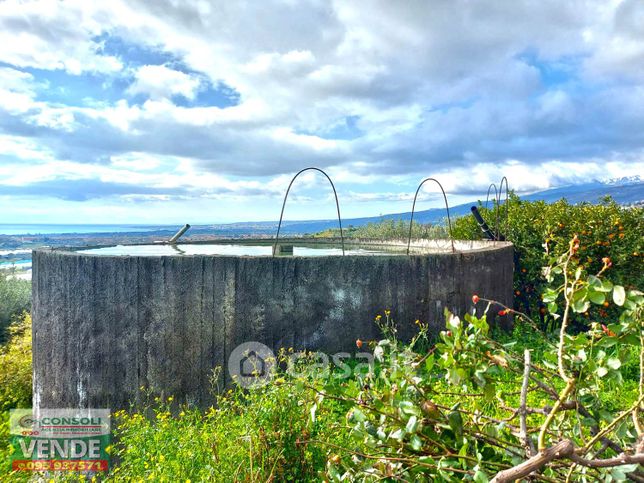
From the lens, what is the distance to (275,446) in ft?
9.68

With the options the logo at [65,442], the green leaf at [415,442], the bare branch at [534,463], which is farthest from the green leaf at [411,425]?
the logo at [65,442]

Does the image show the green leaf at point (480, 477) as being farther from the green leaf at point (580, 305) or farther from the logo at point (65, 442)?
the logo at point (65, 442)

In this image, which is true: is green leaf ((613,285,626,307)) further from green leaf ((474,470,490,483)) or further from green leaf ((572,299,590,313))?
green leaf ((474,470,490,483))

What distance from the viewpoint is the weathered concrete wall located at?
4.90 meters

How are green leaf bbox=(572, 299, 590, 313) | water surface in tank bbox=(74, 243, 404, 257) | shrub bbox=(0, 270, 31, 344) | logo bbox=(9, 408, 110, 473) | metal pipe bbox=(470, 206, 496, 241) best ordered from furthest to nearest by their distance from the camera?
shrub bbox=(0, 270, 31, 344)
metal pipe bbox=(470, 206, 496, 241)
water surface in tank bbox=(74, 243, 404, 257)
logo bbox=(9, 408, 110, 473)
green leaf bbox=(572, 299, 590, 313)

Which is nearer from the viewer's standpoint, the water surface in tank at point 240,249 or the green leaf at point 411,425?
the green leaf at point 411,425

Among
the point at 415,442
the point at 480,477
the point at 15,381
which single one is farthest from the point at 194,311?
the point at 15,381

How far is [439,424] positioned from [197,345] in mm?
3455

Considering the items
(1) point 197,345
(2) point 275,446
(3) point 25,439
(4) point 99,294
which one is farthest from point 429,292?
(3) point 25,439

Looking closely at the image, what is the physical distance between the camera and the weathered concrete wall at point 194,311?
4902 millimetres

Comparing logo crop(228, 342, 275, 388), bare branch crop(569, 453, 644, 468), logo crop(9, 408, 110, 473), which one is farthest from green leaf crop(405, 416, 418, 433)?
logo crop(9, 408, 110, 473)

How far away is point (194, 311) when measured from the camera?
4918mm

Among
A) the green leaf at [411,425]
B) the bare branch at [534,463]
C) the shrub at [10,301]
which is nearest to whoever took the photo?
the bare branch at [534,463]

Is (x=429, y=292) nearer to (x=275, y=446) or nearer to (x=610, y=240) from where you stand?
(x=275, y=446)
